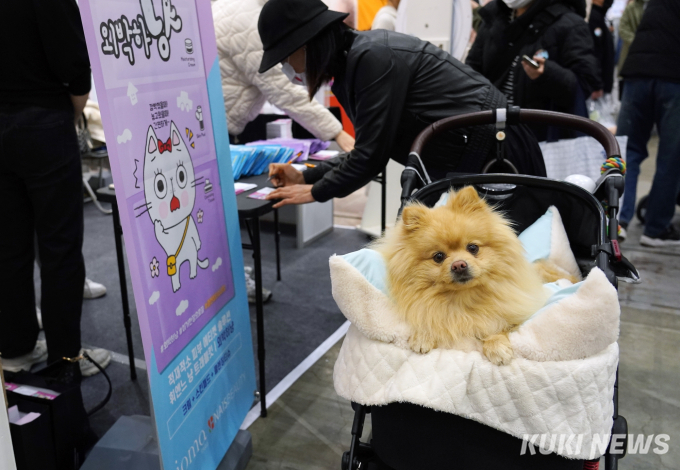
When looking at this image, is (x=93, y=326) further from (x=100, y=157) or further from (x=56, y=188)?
(x=100, y=157)

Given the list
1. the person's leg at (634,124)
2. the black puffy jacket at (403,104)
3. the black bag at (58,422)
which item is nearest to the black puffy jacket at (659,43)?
the person's leg at (634,124)

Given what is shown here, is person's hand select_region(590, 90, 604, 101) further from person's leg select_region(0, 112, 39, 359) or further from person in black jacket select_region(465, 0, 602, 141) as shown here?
person's leg select_region(0, 112, 39, 359)

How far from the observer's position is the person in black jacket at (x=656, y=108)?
3.30 m

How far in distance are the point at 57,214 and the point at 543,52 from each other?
2.46m

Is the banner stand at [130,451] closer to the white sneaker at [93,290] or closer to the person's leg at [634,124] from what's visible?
the white sneaker at [93,290]

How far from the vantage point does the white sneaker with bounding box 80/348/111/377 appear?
231 centimetres

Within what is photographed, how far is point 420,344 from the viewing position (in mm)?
1074

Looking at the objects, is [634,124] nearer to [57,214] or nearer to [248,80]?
[248,80]

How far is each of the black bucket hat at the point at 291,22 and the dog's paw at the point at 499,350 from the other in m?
1.08

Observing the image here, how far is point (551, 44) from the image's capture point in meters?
2.70

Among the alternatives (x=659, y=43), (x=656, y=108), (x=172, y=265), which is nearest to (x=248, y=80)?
(x=172, y=265)

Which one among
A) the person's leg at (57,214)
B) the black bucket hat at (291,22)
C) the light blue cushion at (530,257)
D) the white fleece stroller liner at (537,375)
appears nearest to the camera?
the white fleece stroller liner at (537,375)

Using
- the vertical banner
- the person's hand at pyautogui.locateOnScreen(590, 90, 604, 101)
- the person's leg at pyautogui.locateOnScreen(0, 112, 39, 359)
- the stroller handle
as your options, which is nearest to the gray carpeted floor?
the person's leg at pyautogui.locateOnScreen(0, 112, 39, 359)

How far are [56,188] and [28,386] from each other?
0.69 m
